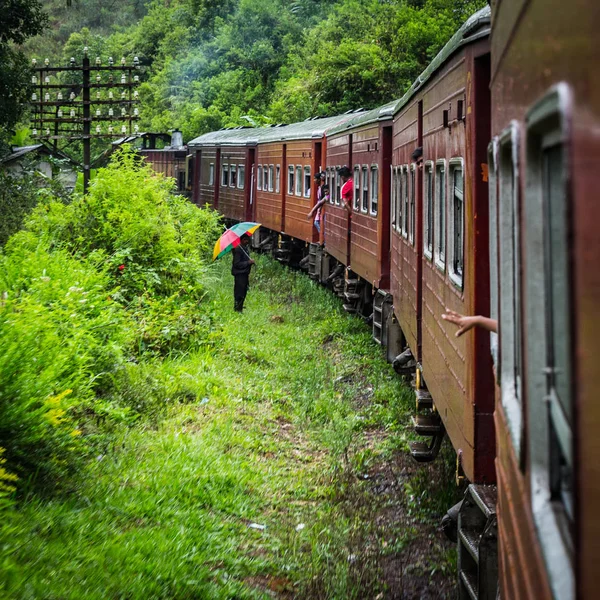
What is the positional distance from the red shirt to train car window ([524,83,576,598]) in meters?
12.7

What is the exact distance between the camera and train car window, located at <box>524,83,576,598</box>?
1530 mm

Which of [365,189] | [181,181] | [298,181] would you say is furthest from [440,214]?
[181,181]

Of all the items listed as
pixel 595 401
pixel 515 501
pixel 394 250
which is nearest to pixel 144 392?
pixel 394 250

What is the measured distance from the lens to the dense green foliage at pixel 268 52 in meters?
32.6

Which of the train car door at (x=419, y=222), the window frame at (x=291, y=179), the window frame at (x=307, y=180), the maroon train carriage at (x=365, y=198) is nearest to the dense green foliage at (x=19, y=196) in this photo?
the window frame at (x=291, y=179)

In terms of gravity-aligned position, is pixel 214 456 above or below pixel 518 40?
below

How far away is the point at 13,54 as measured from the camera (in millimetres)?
22641

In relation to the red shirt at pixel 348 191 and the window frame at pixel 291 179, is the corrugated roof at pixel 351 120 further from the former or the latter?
the red shirt at pixel 348 191

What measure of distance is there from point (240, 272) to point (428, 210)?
886cm

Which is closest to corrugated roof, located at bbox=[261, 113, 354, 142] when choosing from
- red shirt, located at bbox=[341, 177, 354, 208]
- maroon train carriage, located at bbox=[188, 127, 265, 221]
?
maroon train carriage, located at bbox=[188, 127, 265, 221]

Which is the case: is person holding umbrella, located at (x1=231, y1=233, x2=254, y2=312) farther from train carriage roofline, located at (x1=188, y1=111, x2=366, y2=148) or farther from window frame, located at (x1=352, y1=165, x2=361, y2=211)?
train carriage roofline, located at (x1=188, y1=111, x2=366, y2=148)

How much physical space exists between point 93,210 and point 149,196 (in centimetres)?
107

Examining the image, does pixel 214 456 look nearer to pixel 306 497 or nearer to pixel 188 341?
pixel 306 497

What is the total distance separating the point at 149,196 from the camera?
564 inches
